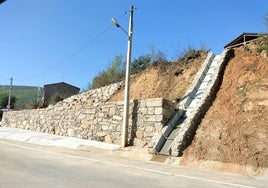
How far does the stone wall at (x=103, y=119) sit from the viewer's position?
16.0 metres

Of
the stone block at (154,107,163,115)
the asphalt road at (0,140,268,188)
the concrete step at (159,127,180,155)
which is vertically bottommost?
the asphalt road at (0,140,268,188)

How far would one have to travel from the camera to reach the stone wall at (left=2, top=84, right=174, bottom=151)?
52.6 ft

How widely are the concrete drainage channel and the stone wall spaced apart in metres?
0.47

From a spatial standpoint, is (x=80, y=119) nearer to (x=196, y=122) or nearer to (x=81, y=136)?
(x=81, y=136)

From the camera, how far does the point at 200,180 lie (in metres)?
9.34

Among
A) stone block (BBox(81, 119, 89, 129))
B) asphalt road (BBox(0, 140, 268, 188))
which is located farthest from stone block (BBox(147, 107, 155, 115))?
stone block (BBox(81, 119, 89, 129))

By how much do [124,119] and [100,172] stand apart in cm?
711

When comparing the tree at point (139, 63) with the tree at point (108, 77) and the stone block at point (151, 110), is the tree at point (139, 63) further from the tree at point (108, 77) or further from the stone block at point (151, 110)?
the stone block at point (151, 110)

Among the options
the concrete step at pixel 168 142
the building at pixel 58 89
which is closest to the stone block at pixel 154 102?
the concrete step at pixel 168 142

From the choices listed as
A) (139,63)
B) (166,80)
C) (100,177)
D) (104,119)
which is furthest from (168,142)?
(139,63)

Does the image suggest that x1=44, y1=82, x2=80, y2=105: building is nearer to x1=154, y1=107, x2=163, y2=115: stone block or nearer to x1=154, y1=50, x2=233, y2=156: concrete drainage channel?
x1=154, y1=50, x2=233, y2=156: concrete drainage channel

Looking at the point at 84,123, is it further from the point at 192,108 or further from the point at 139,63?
the point at 139,63

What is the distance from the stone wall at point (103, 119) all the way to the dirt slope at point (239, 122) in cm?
220

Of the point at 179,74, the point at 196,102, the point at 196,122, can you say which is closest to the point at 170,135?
the point at 196,122
